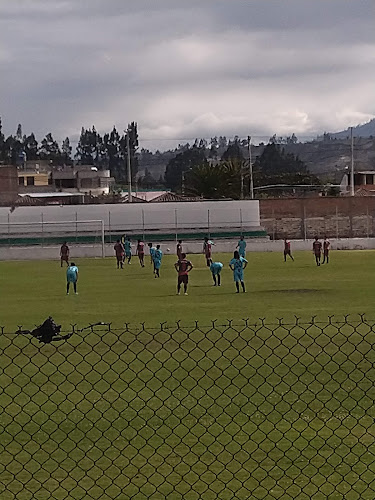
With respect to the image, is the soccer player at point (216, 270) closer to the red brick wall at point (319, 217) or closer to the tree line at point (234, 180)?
the red brick wall at point (319, 217)

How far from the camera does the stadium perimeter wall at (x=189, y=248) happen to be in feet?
205

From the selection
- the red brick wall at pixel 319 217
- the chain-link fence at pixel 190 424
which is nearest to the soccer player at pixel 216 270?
the chain-link fence at pixel 190 424

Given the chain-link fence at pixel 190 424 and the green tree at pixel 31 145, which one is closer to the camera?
the chain-link fence at pixel 190 424

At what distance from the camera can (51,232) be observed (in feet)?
227

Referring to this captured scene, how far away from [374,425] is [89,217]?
6060cm

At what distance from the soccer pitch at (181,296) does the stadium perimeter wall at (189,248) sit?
1106cm

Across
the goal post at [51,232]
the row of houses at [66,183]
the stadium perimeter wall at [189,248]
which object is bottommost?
the stadium perimeter wall at [189,248]

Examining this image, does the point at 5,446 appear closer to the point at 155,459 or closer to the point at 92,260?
the point at 155,459

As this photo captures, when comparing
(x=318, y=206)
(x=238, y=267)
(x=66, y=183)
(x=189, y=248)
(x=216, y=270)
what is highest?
(x=66, y=183)

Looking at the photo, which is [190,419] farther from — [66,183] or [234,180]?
[66,183]

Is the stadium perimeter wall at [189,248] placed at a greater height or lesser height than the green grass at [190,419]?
lesser

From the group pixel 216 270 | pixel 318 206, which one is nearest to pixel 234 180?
pixel 318 206

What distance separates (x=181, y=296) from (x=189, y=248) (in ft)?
108

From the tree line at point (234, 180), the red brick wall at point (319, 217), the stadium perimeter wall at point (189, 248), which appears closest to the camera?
the stadium perimeter wall at point (189, 248)
